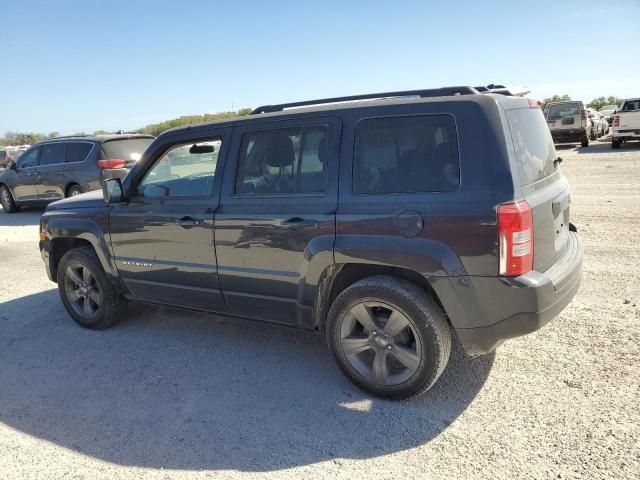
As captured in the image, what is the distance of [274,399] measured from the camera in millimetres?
3377

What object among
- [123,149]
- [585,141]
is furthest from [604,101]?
[123,149]

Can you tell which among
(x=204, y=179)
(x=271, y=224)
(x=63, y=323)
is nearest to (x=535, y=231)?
Result: (x=271, y=224)

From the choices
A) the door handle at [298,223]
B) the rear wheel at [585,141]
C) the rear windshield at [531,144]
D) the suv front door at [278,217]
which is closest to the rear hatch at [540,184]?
the rear windshield at [531,144]

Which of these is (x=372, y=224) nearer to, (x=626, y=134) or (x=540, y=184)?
(x=540, y=184)

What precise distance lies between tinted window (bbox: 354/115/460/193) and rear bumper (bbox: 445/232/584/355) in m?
0.62

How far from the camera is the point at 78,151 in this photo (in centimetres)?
1121

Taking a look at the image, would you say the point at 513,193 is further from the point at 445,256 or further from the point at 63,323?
the point at 63,323

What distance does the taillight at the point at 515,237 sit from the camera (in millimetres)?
2740

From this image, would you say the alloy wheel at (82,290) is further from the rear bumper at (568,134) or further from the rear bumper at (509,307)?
the rear bumper at (568,134)

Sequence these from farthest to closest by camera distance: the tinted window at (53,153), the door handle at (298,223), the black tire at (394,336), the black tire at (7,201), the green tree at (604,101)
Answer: the green tree at (604,101), the black tire at (7,201), the tinted window at (53,153), the door handle at (298,223), the black tire at (394,336)

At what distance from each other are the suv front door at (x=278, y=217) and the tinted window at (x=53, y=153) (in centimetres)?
935

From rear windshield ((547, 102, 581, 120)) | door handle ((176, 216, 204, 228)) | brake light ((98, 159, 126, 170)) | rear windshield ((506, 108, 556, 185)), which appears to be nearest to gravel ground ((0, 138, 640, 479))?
door handle ((176, 216, 204, 228))

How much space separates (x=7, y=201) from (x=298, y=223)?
12642 mm

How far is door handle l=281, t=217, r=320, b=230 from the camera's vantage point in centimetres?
→ 333
